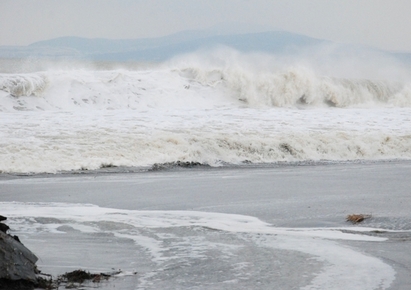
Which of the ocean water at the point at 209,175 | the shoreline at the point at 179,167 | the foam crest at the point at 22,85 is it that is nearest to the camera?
the ocean water at the point at 209,175

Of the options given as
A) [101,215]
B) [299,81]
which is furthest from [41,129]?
[299,81]

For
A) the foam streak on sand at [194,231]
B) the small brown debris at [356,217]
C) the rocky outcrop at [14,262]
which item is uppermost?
the rocky outcrop at [14,262]

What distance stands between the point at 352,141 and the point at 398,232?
39.5 ft

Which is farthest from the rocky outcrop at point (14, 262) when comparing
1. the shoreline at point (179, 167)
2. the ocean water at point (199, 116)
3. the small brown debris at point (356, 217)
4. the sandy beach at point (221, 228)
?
the ocean water at point (199, 116)

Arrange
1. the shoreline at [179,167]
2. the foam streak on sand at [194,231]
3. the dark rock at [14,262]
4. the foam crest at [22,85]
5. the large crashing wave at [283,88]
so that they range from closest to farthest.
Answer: the dark rock at [14,262], the foam streak on sand at [194,231], the shoreline at [179,167], the foam crest at [22,85], the large crashing wave at [283,88]

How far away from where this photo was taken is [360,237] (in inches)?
316

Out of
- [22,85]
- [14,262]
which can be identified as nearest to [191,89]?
[22,85]

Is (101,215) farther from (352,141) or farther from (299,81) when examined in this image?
(299,81)

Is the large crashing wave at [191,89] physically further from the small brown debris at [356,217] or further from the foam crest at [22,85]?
the small brown debris at [356,217]

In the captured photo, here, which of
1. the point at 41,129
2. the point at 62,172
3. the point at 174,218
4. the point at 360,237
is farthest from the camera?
the point at 41,129

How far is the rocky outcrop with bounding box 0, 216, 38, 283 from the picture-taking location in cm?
550

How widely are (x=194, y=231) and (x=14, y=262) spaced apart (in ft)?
10.3

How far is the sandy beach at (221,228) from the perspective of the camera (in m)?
6.32

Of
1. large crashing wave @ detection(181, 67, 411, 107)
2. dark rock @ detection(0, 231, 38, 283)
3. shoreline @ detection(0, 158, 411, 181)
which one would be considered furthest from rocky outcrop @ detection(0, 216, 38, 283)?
large crashing wave @ detection(181, 67, 411, 107)
